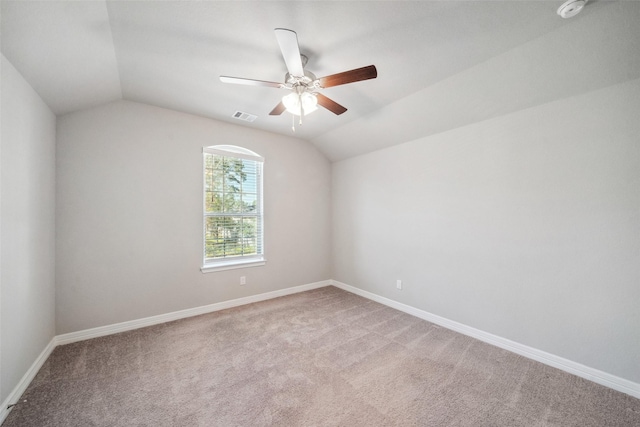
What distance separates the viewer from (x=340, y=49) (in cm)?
203

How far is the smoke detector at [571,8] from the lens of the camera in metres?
1.52

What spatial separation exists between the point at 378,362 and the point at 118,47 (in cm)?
353

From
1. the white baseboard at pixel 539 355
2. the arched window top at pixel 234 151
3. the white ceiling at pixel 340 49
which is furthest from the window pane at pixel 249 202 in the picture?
the white baseboard at pixel 539 355

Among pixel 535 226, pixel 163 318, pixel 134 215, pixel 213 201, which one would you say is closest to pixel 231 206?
pixel 213 201

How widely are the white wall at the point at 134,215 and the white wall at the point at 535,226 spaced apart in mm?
2441

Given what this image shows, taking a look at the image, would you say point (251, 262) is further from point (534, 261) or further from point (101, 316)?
point (534, 261)

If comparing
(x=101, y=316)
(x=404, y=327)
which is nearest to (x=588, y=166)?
(x=404, y=327)

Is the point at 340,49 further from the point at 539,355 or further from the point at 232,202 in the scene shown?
the point at 539,355

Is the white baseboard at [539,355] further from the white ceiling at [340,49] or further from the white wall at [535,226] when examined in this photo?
the white ceiling at [340,49]

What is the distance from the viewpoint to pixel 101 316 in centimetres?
283

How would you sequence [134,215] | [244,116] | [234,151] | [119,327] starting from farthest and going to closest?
[234,151]
[244,116]
[134,215]
[119,327]

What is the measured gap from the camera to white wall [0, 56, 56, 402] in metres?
1.74

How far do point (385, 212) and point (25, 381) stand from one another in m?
4.11

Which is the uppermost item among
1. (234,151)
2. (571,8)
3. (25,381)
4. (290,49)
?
(571,8)
